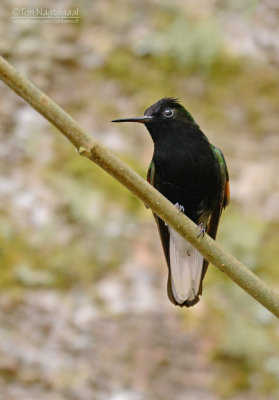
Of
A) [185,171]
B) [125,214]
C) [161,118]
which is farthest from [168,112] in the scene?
[125,214]

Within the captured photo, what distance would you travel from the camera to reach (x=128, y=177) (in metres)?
2.02

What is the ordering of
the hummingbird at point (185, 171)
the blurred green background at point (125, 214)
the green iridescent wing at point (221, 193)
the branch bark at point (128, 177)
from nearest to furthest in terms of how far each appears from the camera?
the branch bark at point (128, 177)
the hummingbird at point (185, 171)
the green iridescent wing at point (221, 193)
the blurred green background at point (125, 214)

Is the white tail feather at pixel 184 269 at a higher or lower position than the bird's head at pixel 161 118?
lower

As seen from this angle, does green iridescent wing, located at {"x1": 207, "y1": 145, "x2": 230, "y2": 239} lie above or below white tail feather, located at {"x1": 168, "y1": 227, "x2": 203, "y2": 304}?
above

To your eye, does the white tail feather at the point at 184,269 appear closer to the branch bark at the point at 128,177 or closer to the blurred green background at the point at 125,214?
the branch bark at the point at 128,177

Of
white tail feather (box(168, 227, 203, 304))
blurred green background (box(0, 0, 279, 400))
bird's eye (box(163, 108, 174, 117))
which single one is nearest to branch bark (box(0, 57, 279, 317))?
white tail feather (box(168, 227, 203, 304))

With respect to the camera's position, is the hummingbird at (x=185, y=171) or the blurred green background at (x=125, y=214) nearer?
the hummingbird at (x=185, y=171)

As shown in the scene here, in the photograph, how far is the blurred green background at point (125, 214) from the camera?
216 inches

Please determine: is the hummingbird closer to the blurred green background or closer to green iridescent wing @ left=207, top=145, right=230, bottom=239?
green iridescent wing @ left=207, top=145, right=230, bottom=239

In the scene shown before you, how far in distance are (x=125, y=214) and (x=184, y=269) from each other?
273 centimetres

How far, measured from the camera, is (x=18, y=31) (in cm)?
718

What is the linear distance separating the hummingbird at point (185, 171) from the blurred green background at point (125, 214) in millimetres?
2211

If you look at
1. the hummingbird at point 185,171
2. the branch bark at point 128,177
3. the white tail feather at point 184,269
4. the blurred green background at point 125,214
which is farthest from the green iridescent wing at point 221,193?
the blurred green background at point 125,214

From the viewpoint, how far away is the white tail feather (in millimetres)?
3403
